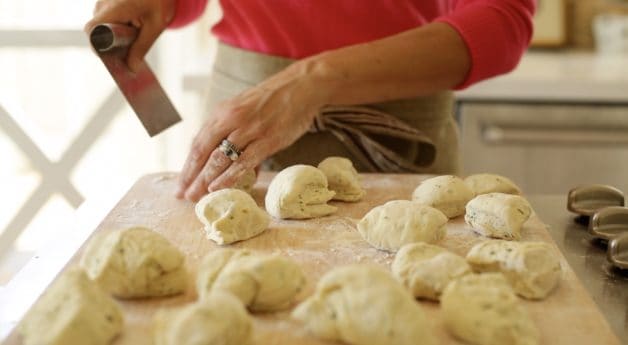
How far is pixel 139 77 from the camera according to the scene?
42.8 inches

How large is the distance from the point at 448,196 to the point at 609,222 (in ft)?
0.62

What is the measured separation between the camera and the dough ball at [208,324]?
0.55m

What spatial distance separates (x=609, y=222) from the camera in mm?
861

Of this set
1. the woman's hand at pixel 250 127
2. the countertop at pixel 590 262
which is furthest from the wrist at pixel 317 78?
the countertop at pixel 590 262

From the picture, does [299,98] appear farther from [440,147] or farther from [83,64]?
[83,64]

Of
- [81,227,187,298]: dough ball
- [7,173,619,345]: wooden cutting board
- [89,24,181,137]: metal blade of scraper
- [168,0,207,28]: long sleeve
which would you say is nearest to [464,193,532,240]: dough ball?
[7,173,619,345]: wooden cutting board

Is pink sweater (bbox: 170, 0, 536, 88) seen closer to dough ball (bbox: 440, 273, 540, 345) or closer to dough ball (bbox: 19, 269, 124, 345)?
dough ball (bbox: 440, 273, 540, 345)

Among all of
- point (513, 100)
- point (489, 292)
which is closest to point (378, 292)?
point (489, 292)

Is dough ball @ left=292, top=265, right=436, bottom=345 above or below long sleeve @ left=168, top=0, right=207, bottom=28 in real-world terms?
below

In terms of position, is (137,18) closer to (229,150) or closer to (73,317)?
(229,150)

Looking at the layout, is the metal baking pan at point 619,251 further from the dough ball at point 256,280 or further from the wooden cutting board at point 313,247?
the dough ball at point 256,280

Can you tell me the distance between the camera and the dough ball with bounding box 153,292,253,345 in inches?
21.8

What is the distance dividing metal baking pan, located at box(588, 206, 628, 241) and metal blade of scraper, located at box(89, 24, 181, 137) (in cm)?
60

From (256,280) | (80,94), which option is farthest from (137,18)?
(80,94)
